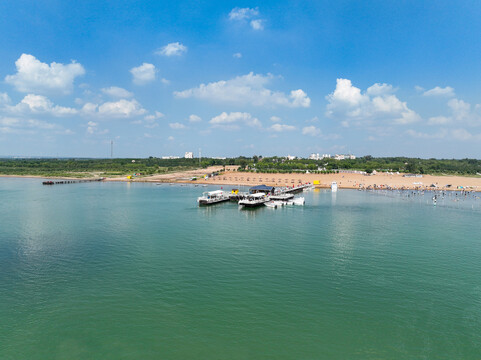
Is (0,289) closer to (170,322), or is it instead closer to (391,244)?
(170,322)

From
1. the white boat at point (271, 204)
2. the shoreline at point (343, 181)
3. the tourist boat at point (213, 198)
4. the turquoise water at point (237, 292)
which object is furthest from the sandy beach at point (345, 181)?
the turquoise water at point (237, 292)

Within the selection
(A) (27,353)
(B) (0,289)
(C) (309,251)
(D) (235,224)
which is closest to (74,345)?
(A) (27,353)

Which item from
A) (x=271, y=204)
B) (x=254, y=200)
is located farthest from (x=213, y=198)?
(x=271, y=204)

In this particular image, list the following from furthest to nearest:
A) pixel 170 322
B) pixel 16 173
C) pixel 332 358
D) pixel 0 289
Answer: pixel 16 173 < pixel 0 289 < pixel 170 322 < pixel 332 358

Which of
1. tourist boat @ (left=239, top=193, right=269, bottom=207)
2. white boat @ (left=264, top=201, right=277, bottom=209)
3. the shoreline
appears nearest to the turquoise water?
tourist boat @ (left=239, top=193, right=269, bottom=207)

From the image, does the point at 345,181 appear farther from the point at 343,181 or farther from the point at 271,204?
the point at 271,204

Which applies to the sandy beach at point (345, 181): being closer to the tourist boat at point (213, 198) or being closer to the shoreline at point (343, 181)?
the shoreline at point (343, 181)
